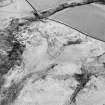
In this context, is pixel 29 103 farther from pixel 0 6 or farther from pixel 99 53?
pixel 0 6

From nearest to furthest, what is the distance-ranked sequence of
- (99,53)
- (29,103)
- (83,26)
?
1. (29,103)
2. (99,53)
3. (83,26)

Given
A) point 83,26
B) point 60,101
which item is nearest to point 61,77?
point 60,101

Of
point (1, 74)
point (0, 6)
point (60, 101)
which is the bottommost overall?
point (60, 101)

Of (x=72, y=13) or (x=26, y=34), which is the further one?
(x=72, y=13)

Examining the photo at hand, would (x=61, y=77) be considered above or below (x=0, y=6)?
below

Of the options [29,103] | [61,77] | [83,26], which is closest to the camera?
[29,103]

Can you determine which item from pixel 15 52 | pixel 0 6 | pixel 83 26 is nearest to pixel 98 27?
pixel 83 26
